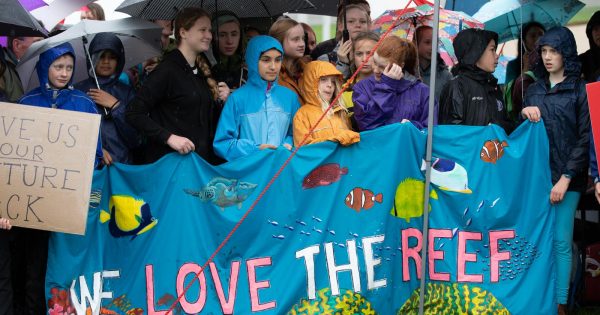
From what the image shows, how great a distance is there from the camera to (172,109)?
25.1ft

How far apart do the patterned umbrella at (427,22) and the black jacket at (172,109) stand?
7.68 ft

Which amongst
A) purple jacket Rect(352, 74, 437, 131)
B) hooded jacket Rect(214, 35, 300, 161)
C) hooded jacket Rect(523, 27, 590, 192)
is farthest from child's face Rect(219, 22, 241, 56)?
hooded jacket Rect(523, 27, 590, 192)

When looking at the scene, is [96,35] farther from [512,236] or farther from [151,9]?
[512,236]

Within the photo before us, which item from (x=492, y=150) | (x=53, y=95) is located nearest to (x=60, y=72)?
(x=53, y=95)

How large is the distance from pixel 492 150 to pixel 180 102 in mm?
2190

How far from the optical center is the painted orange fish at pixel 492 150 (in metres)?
7.68

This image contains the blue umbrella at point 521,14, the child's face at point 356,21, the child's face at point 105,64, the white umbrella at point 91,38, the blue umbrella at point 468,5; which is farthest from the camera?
the blue umbrella at point 468,5

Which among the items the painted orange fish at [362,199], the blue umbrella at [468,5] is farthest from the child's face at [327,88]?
the blue umbrella at [468,5]

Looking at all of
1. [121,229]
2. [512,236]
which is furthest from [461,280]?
[121,229]

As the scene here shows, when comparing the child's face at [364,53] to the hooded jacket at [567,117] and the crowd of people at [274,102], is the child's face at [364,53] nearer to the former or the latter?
the crowd of people at [274,102]

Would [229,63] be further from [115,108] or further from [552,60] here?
[552,60]

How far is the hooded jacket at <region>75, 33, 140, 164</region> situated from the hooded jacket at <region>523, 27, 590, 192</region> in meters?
2.94

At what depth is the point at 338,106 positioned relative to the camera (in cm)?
781

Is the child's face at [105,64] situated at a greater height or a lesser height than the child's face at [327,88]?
greater
